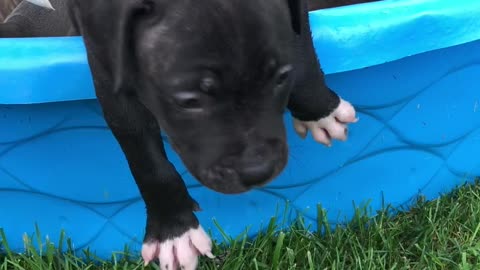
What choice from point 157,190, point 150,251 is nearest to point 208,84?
point 157,190

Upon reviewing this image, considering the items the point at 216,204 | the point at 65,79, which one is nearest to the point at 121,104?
the point at 65,79

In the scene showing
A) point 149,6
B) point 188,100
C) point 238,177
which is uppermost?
point 149,6

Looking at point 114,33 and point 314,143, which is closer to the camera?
point 114,33

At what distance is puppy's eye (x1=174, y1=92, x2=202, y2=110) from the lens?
1.08m

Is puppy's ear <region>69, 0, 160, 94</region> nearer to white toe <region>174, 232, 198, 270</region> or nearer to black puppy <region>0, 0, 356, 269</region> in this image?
black puppy <region>0, 0, 356, 269</region>

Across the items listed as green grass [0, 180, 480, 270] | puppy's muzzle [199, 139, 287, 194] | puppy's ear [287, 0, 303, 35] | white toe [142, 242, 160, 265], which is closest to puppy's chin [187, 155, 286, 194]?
puppy's muzzle [199, 139, 287, 194]

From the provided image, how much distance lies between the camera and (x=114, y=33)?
1.07 meters

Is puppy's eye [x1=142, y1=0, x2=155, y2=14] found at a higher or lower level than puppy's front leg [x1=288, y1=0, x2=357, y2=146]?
higher

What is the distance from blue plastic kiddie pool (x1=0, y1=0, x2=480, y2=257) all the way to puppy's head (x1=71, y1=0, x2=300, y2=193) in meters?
0.26

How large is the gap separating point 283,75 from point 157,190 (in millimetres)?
382

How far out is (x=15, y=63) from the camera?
132cm

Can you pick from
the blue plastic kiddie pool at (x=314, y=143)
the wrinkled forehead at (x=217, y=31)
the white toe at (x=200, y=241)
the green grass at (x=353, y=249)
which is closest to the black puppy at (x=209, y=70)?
the wrinkled forehead at (x=217, y=31)

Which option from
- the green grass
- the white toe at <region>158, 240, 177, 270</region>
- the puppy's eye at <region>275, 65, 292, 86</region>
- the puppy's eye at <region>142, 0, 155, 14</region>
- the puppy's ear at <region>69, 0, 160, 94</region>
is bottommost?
the green grass

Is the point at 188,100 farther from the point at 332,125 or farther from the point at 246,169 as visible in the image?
the point at 332,125
